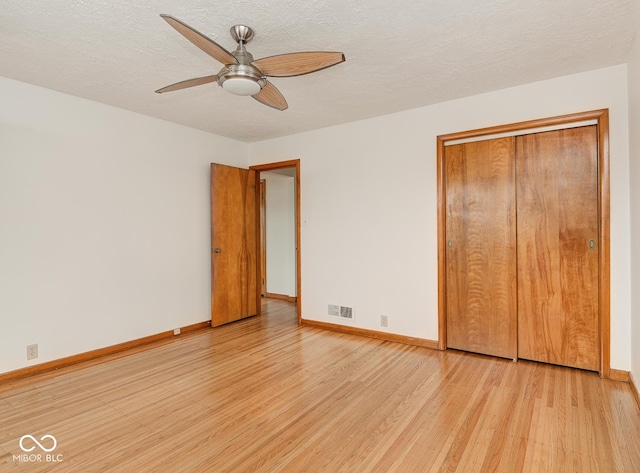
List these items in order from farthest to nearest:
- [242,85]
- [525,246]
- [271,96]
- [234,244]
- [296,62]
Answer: [234,244] < [525,246] < [271,96] < [242,85] < [296,62]

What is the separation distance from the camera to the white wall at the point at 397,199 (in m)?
2.77

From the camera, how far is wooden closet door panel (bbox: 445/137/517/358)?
10.6 feet

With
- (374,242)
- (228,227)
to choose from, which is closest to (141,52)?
(228,227)

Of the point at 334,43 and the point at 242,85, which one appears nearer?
the point at 242,85

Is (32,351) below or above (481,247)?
below

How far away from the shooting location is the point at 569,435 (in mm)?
2059

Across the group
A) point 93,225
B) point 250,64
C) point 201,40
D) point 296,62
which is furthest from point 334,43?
point 93,225

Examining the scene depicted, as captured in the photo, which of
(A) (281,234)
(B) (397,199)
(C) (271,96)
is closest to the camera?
(C) (271,96)

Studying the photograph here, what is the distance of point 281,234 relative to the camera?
246 inches

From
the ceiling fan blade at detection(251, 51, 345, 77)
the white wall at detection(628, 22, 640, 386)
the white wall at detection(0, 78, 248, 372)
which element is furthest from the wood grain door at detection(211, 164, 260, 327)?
the white wall at detection(628, 22, 640, 386)

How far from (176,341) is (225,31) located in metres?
3.15

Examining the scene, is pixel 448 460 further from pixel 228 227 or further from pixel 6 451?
pixel 228 227

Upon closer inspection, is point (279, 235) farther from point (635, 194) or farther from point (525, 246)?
point (635, 194)

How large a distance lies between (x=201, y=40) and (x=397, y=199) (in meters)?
2.57
